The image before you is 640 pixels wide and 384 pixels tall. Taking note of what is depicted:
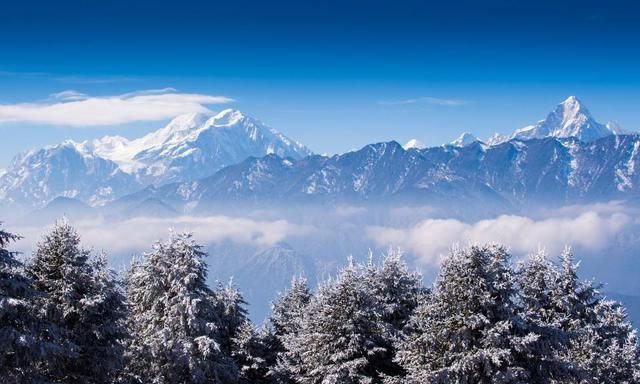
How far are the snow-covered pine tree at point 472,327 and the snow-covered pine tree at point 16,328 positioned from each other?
16888 millimetres

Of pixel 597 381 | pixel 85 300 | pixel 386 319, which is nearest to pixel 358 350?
pixel 386 319

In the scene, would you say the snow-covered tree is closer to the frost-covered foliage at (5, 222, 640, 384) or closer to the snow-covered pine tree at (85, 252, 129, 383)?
the frost-covered foliage at (5, 222, 640, 384)

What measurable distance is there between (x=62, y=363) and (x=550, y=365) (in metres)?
23.1

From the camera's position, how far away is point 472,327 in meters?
28.2

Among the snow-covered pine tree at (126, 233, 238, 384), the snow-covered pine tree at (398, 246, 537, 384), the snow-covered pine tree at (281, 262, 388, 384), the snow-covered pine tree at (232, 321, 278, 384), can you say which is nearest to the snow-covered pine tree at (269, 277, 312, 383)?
the snow-covered pine tree at (232, 321, 278, 384)

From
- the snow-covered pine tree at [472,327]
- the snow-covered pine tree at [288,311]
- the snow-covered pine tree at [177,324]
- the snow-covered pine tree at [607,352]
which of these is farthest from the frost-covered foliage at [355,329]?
the snow-covered pine tree at [288,311]

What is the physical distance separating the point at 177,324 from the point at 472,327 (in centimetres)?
1685

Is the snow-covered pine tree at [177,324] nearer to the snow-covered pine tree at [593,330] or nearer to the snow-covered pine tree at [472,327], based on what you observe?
the snow-covered pine tree at [472,327]

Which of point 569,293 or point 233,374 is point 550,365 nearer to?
point 569,293

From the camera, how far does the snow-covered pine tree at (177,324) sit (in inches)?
1357

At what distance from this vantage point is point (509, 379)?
2716 centimetres

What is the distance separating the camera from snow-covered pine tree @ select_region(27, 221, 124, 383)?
2905 centimetres

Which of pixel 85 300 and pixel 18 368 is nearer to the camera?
pixel 18 368

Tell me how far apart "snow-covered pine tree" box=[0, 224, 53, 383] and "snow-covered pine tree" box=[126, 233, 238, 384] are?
9393 millimetres
